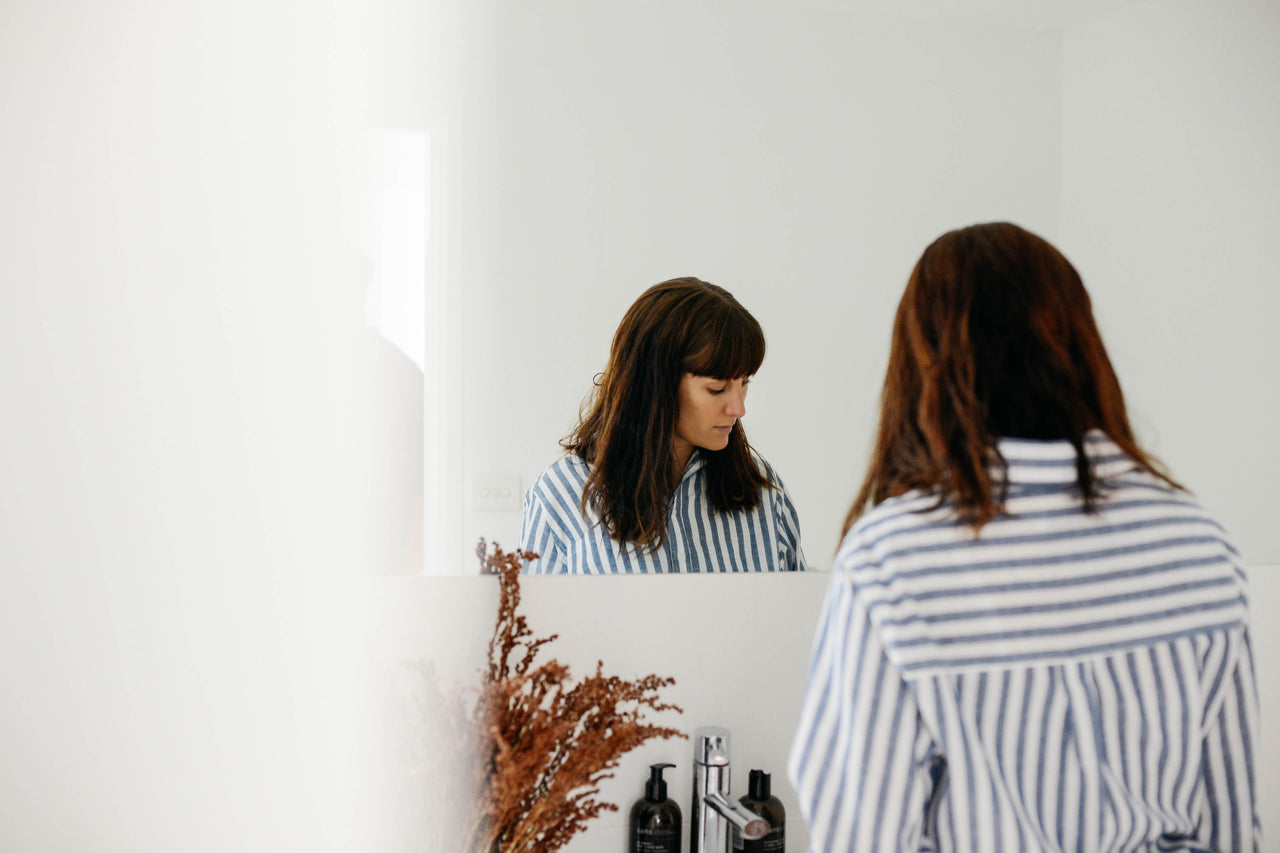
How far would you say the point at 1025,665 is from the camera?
2.41ft

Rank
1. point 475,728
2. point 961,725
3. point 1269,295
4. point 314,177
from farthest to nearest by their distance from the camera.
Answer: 1. point 1269,295
2. point 314,177
3. point 475,728
4. point 961,725

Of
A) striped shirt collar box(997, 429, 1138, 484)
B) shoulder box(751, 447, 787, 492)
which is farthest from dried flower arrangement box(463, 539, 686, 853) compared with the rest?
striped shirt collar box(997, 429, 1138, 484)

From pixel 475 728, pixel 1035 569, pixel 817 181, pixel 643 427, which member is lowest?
pixel 475 728

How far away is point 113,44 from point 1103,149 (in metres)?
1.16

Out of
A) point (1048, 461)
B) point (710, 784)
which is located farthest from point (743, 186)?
point (710, 784)

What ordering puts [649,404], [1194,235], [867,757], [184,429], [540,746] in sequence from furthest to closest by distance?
[1194,235]
[649,404]
[184,429]
[540,746]
[867,757]

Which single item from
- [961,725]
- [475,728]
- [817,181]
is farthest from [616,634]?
[817,181]

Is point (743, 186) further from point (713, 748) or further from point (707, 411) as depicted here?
point (713, 748)

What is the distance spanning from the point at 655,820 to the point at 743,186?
0.71m

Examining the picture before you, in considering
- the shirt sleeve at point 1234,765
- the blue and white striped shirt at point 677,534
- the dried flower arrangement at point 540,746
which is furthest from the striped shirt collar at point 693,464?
the shirt sleeve at point 1234,765

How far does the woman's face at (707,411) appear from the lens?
1.15 m

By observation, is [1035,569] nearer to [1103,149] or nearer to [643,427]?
[643,427]

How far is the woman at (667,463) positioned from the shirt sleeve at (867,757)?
41 cm

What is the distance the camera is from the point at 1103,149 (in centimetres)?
130
